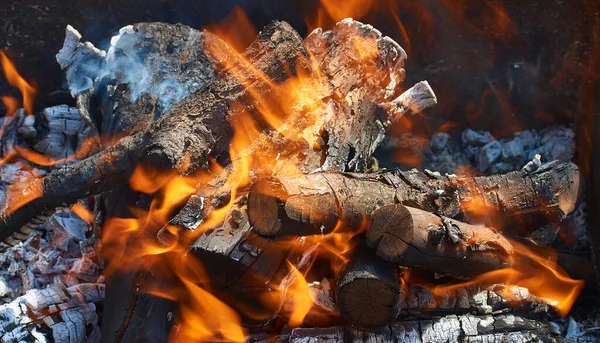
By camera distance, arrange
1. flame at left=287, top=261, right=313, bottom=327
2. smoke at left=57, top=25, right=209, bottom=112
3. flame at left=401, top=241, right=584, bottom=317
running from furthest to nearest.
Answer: smoke at left=57, top=25, right=209, bottom=112
flame at left=401, top=241, right=584, bottom=317
flame at left=287, top=261, right=313, bottom=327

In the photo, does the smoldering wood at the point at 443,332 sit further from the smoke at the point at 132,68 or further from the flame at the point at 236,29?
the flame at the point at 236,29

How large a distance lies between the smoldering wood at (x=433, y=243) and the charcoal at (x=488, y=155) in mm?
1433

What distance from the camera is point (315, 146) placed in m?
3.29

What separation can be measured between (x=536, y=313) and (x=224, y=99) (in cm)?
218

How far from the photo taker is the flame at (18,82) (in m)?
4.16

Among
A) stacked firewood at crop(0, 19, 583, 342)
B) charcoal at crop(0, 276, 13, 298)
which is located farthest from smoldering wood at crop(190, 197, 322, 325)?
charcoal at crop(0, 276, 13, 298)

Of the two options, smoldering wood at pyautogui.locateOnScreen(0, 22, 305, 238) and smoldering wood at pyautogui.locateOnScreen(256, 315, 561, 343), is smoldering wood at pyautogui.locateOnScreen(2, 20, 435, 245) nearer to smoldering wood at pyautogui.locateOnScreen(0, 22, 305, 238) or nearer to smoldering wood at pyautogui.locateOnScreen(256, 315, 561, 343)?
smoldering wood at pyautogui.locateOnScreen(0, 22, 305, 238)

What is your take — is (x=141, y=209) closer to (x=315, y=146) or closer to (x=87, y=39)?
(x=315, y=146)

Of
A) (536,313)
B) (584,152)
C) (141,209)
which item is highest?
(141,209)

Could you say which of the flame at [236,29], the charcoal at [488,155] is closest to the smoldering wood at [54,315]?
the flame at [236,29]

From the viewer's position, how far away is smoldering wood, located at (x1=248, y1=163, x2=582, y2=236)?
7.91 ft

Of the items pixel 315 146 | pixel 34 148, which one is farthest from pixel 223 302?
pixel 34 148

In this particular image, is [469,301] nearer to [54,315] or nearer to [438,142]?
[438,142]

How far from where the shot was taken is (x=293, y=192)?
2404 millimetres
